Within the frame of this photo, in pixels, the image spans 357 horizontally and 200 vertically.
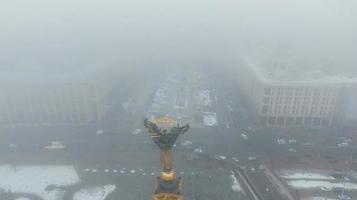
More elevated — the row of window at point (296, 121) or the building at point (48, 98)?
the building at point (48, 98)

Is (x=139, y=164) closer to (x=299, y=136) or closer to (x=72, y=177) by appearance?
(x=72, y=177)

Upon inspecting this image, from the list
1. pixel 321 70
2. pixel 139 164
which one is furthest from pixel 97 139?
pixel 321 70

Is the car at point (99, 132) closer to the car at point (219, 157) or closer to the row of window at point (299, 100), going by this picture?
the car at point (219, 157)

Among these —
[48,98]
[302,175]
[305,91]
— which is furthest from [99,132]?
[305,91]

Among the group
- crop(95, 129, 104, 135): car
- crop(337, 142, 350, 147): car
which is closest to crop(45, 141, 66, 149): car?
crop(95, 129, 104, 135): car

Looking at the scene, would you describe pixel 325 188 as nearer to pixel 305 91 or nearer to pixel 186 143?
pixel 305 91

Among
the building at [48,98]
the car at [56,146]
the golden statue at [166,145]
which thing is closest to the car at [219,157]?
the building at [48,98]

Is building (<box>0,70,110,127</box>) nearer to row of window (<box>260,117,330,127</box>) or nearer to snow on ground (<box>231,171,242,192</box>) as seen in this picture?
snow on ground (<box>231,171,242,192</box>)
